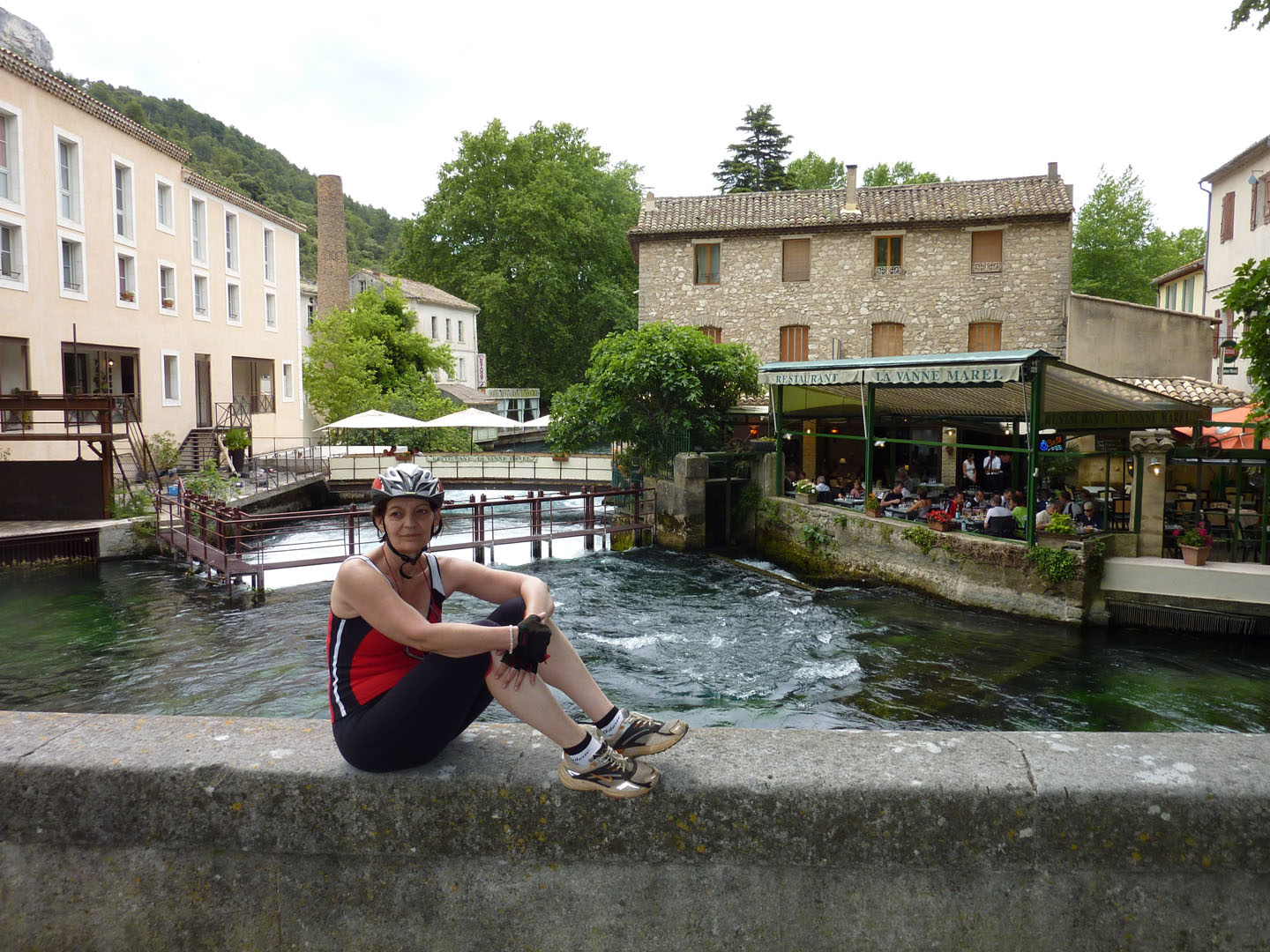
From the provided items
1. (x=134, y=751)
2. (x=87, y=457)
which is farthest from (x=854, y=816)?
(x=87, y=457)

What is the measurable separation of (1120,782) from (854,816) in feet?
2.20

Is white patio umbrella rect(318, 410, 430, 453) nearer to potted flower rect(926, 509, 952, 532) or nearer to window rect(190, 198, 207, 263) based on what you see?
window rect(190, 198, 207, 263)

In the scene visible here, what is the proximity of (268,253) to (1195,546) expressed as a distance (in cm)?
3336

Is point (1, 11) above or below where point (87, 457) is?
above

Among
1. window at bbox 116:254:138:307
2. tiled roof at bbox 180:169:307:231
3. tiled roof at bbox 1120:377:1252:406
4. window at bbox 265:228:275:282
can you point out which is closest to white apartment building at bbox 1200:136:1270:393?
tiled roof at bbox 1120:377:1252:406

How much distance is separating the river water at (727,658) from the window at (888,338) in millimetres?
13623

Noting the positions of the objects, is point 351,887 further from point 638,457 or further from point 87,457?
point 87,457

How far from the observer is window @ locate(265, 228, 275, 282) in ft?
117

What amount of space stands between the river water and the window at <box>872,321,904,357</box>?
1362 cm

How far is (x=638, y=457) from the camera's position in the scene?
23.0 meters

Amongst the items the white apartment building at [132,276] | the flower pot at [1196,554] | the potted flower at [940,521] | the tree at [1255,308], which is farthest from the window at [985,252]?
the white apartment building at [132,276]

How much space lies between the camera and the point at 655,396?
23.0 m

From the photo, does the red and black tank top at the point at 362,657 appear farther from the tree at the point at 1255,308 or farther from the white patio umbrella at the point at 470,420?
the white patio umbrella at the point at 470,420

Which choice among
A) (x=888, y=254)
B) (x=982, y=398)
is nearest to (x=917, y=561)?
(x=982, y=398)
